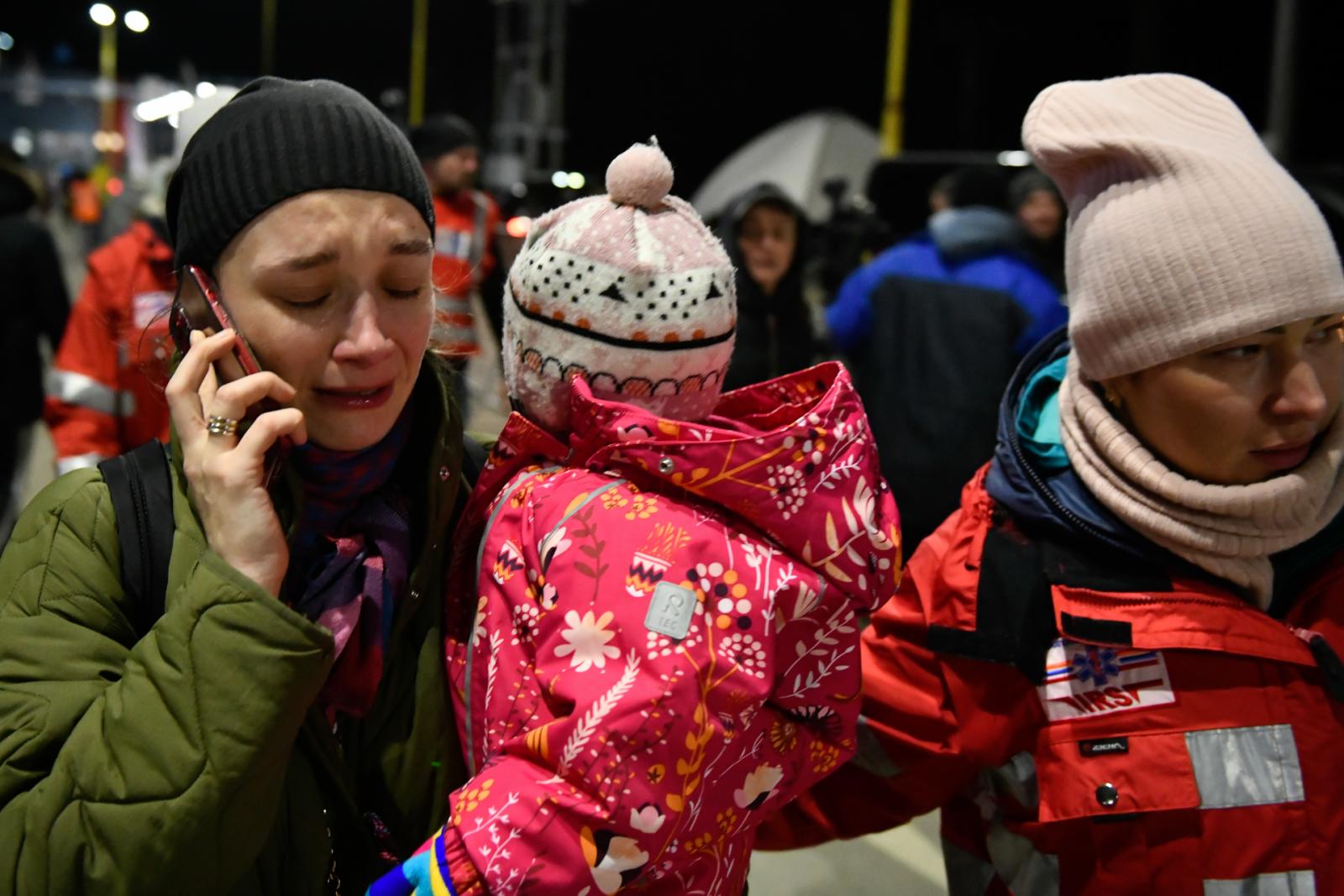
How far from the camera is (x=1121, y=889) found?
1.37m

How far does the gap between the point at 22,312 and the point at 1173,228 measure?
12.9 feet

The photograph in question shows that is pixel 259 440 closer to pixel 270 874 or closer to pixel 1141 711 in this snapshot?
pixel 270 874

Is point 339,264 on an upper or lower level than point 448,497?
upper

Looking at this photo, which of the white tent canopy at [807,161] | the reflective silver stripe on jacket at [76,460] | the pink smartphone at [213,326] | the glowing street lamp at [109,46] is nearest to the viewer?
the pink smartphone at [213,326]

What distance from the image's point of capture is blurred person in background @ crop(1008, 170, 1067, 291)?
176 inches

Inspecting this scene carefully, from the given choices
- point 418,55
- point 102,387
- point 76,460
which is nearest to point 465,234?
point 102,387

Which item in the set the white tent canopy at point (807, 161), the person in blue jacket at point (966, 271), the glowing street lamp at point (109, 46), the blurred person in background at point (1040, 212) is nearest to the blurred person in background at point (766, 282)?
the person in blue jacket at point (966, 271)

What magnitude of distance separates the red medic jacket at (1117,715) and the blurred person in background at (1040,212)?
3.21m

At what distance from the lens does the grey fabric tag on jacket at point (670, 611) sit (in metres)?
1.06

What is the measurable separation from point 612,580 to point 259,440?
0.35m

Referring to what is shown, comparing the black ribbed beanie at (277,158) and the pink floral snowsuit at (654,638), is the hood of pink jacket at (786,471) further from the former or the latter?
the black ribbed beanie at (277,158)

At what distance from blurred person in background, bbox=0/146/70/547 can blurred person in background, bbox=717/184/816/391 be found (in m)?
2.37

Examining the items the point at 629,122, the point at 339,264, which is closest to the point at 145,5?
the point at 629,122

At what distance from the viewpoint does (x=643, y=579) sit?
108 centimetres
